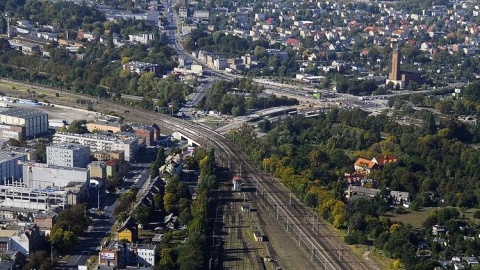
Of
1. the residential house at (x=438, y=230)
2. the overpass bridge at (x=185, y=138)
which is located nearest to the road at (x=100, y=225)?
the overpass bridge at (x=185, y=138)

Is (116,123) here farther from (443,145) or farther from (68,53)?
(68,53)

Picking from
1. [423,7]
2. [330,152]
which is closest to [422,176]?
[330,152]

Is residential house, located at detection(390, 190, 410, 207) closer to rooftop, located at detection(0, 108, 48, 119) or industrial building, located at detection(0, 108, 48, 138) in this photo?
industrial building, located at detection(0, 108, 48, 138)

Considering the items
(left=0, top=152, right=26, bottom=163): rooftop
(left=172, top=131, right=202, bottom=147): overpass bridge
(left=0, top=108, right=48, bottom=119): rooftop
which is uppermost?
(left=0, top=108, right=48, bottom=119): rooftop

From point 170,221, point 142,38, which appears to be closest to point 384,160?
point 170,221

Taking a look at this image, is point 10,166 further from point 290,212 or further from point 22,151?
point 290,212

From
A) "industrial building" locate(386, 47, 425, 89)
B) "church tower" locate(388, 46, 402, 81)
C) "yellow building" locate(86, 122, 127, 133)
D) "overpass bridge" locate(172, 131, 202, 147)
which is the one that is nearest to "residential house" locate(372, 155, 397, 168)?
"overpass bridge" locate(172, 131, 202, 147)

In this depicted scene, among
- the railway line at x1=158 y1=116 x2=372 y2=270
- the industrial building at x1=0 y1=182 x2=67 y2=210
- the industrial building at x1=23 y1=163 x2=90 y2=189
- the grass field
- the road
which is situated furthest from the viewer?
the industrial building at x1=23 y1=163 x2=90 y2=189
